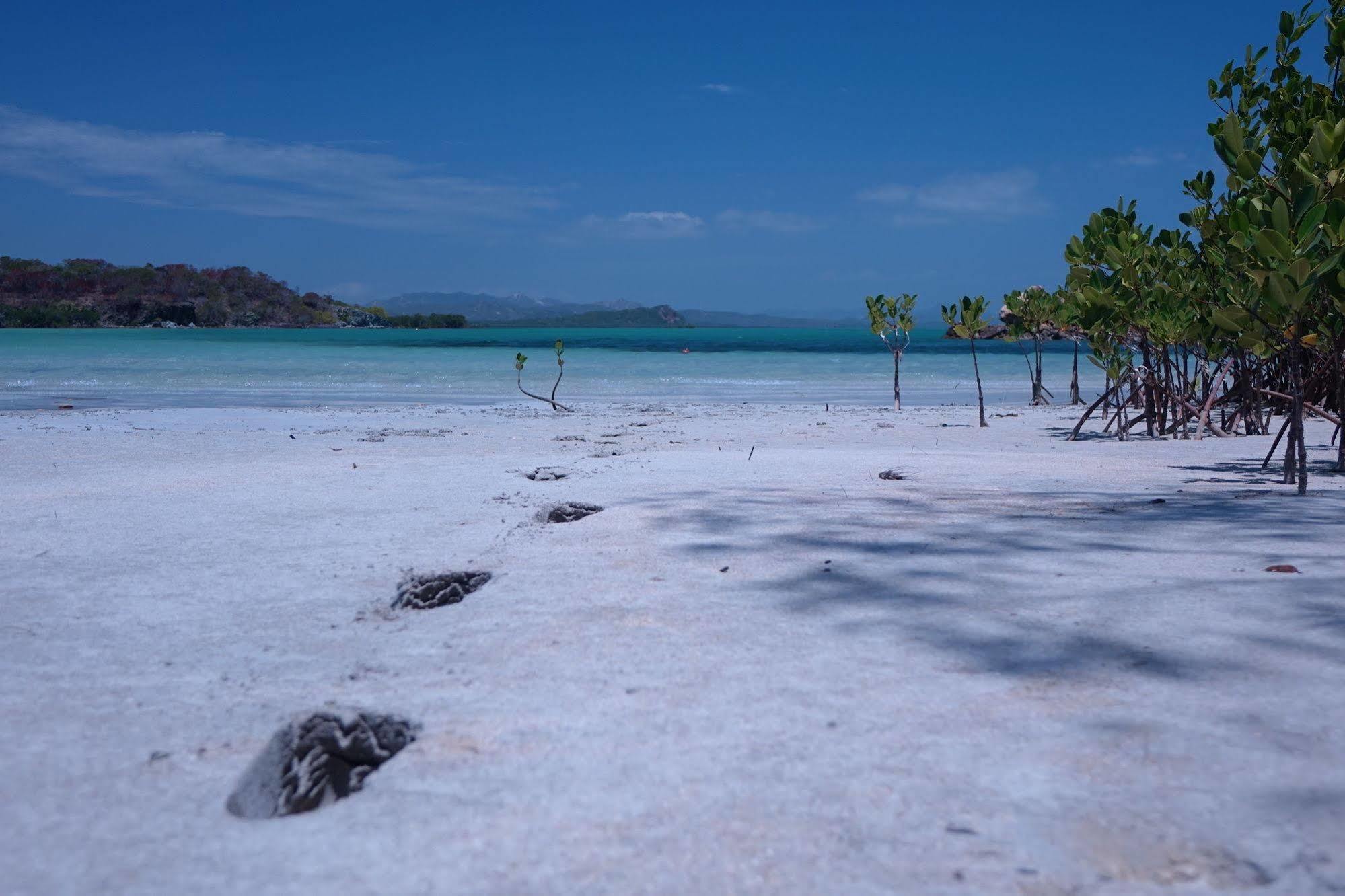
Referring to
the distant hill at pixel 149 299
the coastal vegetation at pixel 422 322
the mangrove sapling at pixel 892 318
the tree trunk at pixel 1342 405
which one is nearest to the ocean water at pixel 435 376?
the mangrove sapling at pixel 892 318

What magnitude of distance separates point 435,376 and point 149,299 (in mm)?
70177

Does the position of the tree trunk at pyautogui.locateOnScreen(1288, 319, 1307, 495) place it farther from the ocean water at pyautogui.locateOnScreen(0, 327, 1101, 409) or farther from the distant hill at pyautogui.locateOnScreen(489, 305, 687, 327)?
the distant hill at pyautogui.locateOnScreen(489, 305, 687, 327)

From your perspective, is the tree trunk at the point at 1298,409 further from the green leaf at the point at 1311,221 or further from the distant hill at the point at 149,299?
the distant hill at the point at 149,299

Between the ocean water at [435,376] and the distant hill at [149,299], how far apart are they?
124 ft

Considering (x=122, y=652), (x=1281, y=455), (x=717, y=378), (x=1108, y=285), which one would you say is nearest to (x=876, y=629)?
(x=122, y=652)

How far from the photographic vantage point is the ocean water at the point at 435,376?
19.5 metres

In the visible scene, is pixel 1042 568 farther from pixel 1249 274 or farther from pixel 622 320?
pixel 622 320

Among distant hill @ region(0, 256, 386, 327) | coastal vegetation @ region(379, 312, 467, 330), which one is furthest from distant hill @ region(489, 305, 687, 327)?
distant hill @ region(0, 256, 386, 327)

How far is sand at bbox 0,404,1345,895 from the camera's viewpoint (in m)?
1.49

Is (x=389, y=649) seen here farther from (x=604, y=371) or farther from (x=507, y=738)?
(x=604, y=371)

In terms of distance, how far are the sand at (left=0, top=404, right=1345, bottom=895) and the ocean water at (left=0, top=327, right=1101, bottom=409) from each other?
48.1 feet

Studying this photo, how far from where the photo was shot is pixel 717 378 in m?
28.0

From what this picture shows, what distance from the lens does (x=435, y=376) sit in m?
26.3

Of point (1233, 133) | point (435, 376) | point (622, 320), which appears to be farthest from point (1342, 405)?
point (622, 320)
